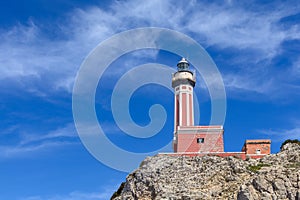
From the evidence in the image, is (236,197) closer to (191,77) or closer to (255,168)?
(255,168)

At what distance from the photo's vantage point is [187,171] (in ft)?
158

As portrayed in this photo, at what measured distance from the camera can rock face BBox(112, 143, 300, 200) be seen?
139ft

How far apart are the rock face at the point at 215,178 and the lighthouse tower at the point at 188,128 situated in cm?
220

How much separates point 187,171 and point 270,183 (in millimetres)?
9028

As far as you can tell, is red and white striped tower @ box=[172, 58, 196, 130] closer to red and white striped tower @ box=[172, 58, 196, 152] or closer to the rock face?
red and white striped tower @ box=[172, 58, 196, 152]

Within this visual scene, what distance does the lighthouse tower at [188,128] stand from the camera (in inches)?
2016

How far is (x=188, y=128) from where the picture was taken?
2061 inches

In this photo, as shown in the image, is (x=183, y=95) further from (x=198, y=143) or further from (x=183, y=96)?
(x=198, y=143)

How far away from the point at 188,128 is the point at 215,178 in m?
7.51

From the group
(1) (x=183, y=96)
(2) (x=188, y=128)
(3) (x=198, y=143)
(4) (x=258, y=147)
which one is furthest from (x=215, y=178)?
(1) (x=183, y=96)

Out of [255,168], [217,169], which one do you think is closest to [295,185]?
[255,168]

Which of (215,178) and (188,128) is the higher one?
(188,128)

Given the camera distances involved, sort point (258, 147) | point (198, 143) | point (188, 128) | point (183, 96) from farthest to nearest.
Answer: point (183, 96) → point (188, 128) → point (198, 143) → point (258, 147)

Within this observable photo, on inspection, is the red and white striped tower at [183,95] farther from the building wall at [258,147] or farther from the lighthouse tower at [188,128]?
the building wall at [258,147]
